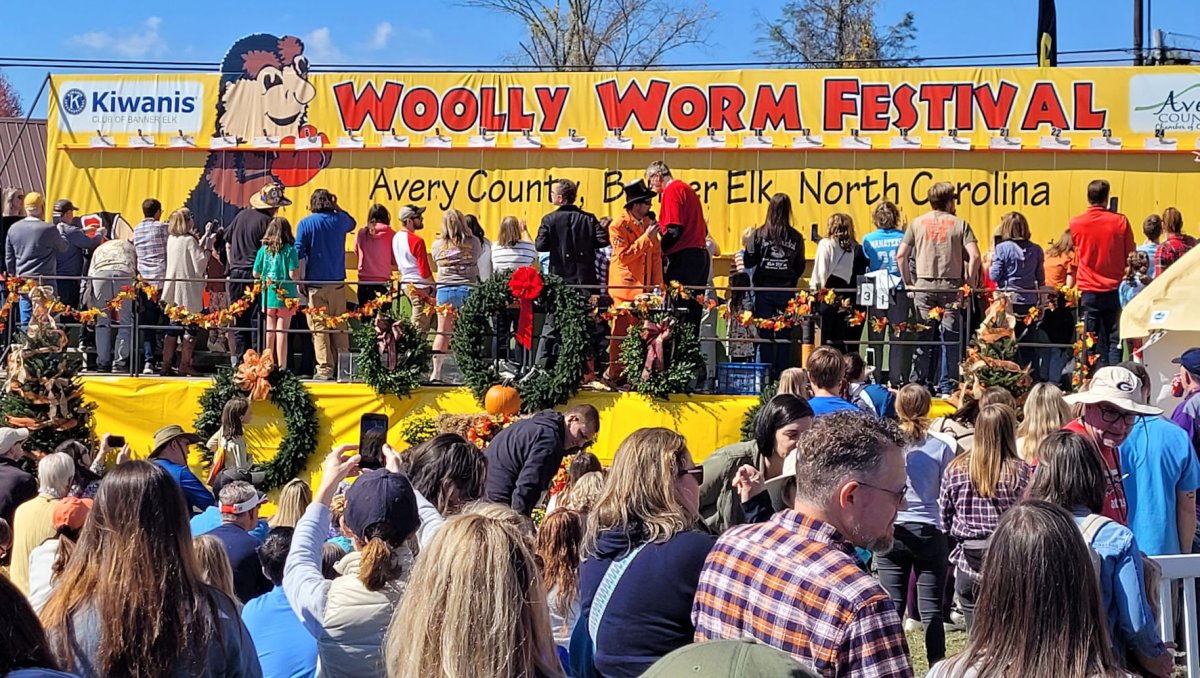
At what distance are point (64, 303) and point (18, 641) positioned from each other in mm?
11308

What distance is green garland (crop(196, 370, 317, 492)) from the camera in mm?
12000

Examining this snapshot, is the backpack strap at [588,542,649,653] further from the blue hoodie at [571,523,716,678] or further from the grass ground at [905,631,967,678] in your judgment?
the grass ground at [905,631,967,678]

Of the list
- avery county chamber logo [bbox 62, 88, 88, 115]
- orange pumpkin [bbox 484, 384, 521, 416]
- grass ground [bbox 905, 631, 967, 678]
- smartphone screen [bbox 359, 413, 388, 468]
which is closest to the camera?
smartphone screen [bbox 359, 413, 388, 468]

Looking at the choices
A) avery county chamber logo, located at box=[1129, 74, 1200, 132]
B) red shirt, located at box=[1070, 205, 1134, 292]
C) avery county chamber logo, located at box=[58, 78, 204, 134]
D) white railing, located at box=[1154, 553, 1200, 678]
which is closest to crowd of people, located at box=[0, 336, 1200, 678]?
white railing, located at box=[1154, 553, 1200, 678]

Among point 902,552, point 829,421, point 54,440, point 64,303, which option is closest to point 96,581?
point 829,421

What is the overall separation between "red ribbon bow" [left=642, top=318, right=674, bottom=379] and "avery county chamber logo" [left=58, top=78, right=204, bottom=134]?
7785 millimetres

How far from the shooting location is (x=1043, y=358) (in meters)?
11.9

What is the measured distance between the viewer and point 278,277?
12039 millimetres

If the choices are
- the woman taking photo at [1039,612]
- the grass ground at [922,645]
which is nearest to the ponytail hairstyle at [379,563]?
the woman taking photo at [1039,612]

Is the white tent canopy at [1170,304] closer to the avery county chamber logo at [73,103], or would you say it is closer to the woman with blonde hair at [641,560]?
the woman with blonde hair at [641,560]

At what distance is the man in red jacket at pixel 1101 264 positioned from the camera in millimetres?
11273

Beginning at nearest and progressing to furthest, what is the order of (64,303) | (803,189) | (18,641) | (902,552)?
(18,641)
(902,552)
(64,303)
(803,189)

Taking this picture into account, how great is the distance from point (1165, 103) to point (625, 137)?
19.5 feet

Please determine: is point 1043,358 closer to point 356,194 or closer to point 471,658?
point 356,194
